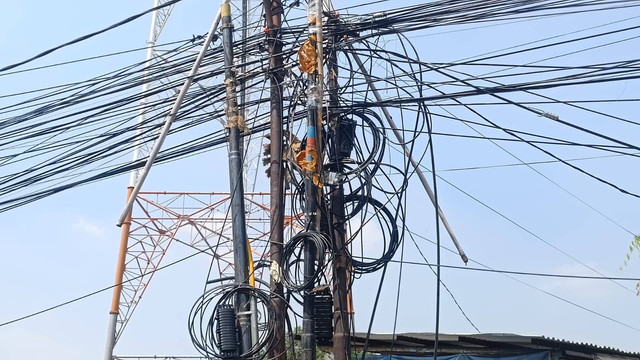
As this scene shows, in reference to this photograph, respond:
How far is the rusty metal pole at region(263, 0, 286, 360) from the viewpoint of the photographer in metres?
9.83

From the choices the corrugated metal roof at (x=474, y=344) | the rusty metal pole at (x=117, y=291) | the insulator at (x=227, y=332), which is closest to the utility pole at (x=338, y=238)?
the insulator at (x=227, y=332)

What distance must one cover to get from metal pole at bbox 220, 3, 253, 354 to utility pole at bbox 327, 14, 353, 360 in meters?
1.02

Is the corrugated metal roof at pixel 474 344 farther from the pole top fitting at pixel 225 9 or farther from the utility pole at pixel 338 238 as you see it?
the pole top fitting at pixel 225 9

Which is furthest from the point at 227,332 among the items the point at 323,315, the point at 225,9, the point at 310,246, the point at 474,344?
the point at 474,344

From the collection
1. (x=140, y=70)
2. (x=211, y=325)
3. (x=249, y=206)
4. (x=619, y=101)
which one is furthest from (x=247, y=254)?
(x=249, y=206)

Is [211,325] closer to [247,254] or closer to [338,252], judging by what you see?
[247,254]

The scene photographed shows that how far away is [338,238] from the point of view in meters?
10.0

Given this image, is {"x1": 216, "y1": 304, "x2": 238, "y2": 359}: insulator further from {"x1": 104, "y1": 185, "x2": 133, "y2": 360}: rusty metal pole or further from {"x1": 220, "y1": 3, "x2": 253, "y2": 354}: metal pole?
{"x1": 104, "y1": 185, "x2": 133, "y2": 360}: rusty metal pole

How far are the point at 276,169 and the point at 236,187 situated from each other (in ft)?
1.86

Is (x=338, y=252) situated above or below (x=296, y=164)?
below

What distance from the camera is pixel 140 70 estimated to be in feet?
37.6

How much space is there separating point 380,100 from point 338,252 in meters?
2.07

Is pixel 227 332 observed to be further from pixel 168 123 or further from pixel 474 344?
pixel 474 344

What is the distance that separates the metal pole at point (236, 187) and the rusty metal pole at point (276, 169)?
33 centimetres
